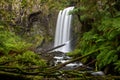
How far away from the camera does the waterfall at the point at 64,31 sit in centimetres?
1991

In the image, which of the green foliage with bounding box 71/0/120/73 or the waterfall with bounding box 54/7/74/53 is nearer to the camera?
the green foliage with bounding box 71/0/120/73

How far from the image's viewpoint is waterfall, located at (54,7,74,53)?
65.3 feet

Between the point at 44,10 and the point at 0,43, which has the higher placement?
the point at 44,10

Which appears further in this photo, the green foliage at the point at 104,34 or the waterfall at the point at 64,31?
the waterfall at the point at 64,31

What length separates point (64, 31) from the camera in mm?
20906

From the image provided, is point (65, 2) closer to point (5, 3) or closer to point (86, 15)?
point (86, 15)

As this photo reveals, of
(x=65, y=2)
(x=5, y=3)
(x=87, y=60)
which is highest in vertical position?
(x=65, y=2)

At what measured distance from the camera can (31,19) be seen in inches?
937

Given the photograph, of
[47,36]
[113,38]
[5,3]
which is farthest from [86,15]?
[47,36]

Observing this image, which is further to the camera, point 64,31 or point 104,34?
point 64,31

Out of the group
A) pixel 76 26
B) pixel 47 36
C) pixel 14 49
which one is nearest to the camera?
pixel 14 49

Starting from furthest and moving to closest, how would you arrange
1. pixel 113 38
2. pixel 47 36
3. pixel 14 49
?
pixel 47 36
pixel 113 38
pixel 14 49

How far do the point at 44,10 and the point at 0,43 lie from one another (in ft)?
62.5

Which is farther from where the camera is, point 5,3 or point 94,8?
point 94,8
